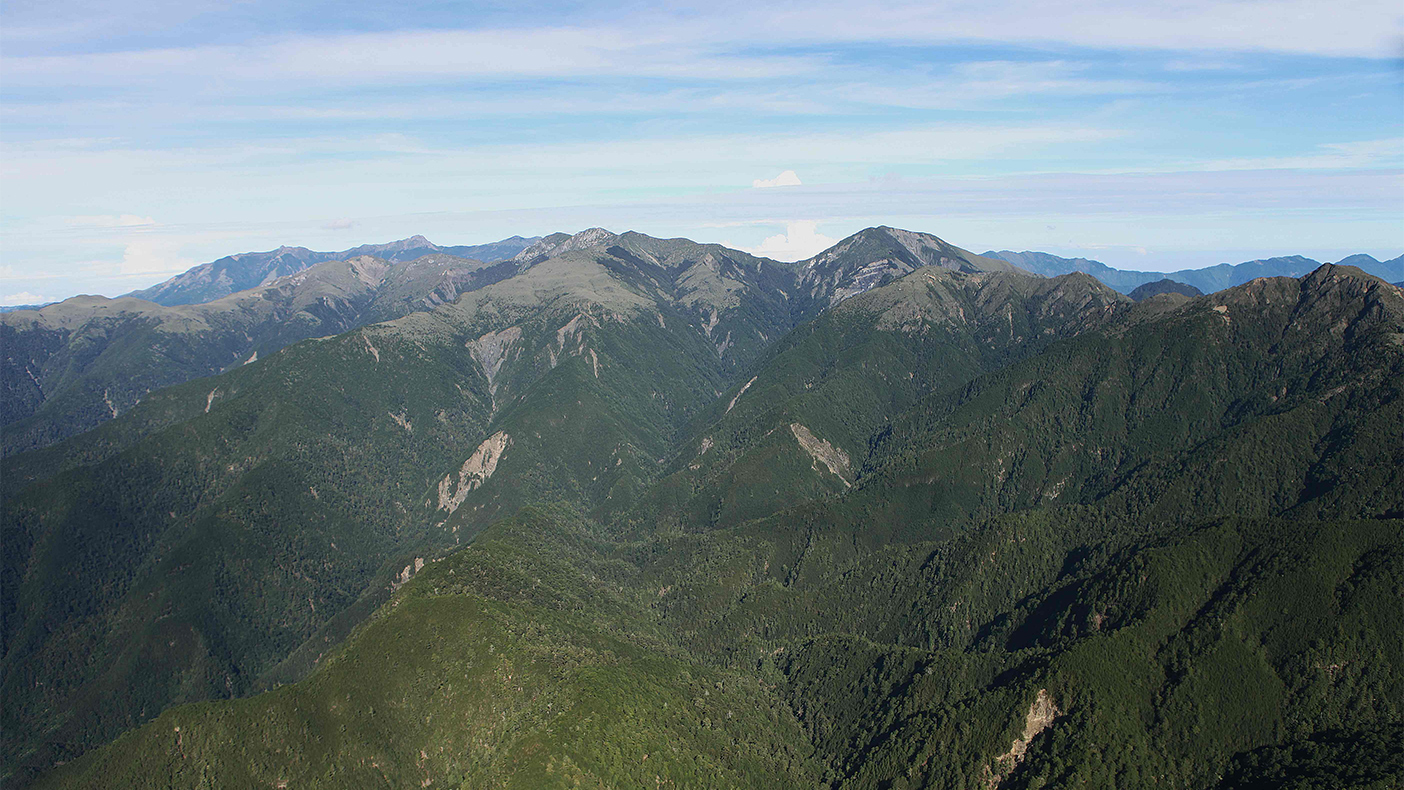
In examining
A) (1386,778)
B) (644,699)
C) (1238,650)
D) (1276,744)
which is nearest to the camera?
(1386,778)

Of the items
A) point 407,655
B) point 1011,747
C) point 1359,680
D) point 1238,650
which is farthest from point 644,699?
point 1359,680

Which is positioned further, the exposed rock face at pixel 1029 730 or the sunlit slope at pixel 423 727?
the sunlit slope at pixel 423 727

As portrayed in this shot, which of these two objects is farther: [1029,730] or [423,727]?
[423,727]

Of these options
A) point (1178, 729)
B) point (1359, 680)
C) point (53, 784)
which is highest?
point (1359, 680)

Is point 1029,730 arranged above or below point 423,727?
below

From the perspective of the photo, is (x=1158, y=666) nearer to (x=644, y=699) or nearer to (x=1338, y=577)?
(x=1338, y=577)

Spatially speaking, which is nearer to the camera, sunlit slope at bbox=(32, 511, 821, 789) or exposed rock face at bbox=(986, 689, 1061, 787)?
exposed rock face at bbox=(986, 689, 1061, 787)

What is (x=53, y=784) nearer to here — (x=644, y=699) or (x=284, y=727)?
(x=284, y=727)

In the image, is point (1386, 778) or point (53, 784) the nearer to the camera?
point (1386, 778)

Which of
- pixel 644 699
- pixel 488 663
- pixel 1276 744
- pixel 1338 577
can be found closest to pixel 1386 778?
pixel 1276 744

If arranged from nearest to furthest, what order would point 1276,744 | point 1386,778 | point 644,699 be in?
point 1386,778 → point 1276,744 → point 644,699

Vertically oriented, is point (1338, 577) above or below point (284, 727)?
above
